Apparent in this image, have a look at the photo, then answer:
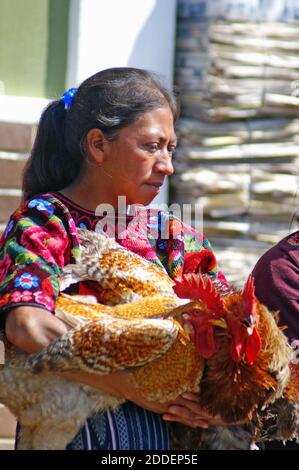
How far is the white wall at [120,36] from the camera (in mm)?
4859

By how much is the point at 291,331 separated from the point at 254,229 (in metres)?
2.05

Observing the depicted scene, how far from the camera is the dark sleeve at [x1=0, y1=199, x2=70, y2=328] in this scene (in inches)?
107

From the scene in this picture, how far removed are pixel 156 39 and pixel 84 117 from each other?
2.05m

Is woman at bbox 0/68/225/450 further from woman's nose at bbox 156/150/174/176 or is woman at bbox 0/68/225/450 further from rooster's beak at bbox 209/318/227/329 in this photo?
rooster's beak at bbox 209/318/227/329

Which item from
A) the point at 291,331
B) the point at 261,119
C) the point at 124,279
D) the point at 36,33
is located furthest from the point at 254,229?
the point at 124,279

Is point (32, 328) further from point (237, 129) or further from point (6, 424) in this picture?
point (237, 129)

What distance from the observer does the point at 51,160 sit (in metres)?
3.19

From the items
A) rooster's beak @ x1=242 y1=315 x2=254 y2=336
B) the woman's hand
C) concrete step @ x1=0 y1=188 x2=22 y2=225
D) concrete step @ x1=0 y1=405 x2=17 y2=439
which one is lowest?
concrete step @ x1=0 y1=405 x2=17 y2=439

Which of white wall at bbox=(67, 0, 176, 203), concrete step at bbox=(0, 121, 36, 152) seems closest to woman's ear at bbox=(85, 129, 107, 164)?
concrete step at bbox=(0, 121, 36, 152)

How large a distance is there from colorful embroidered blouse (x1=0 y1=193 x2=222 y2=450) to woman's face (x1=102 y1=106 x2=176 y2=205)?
110 millimetres

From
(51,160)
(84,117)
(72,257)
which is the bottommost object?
(72,257)

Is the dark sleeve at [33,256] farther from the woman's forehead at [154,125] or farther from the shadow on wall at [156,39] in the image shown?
the shadow on wall at [156,39]

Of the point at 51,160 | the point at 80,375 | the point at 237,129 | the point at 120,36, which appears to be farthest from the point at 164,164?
the point at 237,129

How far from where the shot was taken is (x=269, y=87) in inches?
204
